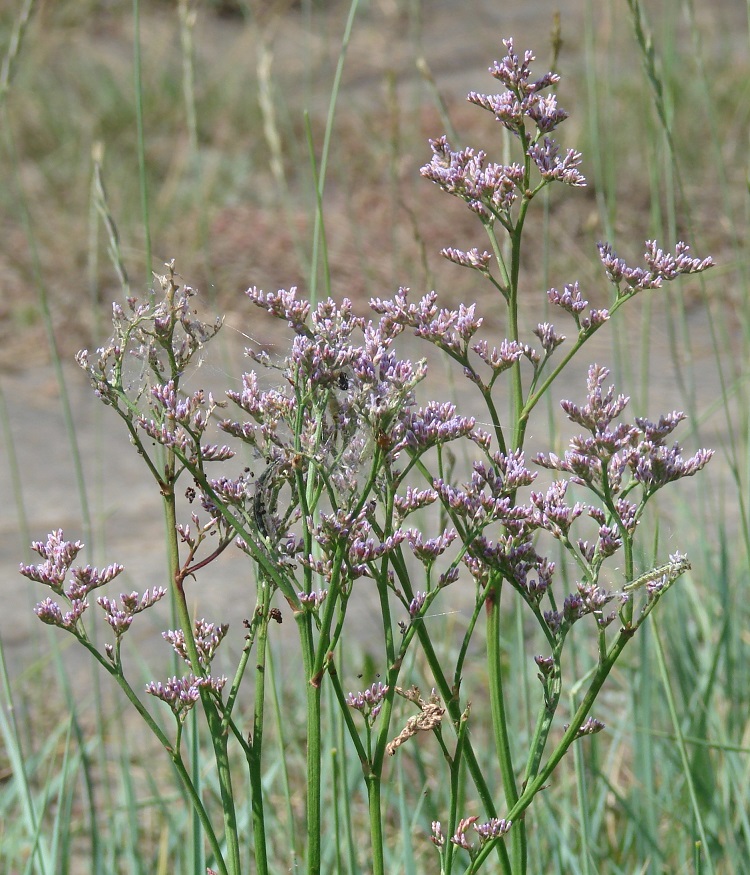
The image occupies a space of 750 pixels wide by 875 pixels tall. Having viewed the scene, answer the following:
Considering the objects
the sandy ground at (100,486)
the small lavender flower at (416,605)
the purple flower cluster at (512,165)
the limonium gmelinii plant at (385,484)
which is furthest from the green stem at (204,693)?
the sandy ground at (100,486)

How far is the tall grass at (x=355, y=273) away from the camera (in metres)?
1.25

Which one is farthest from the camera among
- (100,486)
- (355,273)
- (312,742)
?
(355,273)

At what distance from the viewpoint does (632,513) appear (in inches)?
24.7

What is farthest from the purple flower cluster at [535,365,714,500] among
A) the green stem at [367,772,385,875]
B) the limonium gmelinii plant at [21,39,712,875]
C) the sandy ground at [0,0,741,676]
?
the sandy ground at [0,0,741,676]

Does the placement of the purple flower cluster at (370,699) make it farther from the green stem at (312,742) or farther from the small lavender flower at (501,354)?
the small lavender flower at (501,354)

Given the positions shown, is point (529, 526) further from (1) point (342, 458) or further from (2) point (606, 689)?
(2) point (606, 689)

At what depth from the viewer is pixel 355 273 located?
5.05 m

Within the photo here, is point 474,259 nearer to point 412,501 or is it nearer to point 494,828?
point 412,501

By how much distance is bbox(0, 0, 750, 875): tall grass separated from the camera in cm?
125

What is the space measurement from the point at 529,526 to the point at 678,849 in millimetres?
947

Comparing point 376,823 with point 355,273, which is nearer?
point 376,823

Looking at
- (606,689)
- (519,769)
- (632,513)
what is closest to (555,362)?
(606,689)

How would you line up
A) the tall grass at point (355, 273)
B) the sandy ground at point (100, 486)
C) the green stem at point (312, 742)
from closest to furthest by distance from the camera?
1. the green stem at point (312, 742)
2. the tall grass at point (355, 273)
3. the sandy ground at point (100, 486)

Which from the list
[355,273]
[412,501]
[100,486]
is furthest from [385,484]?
[355,273]
